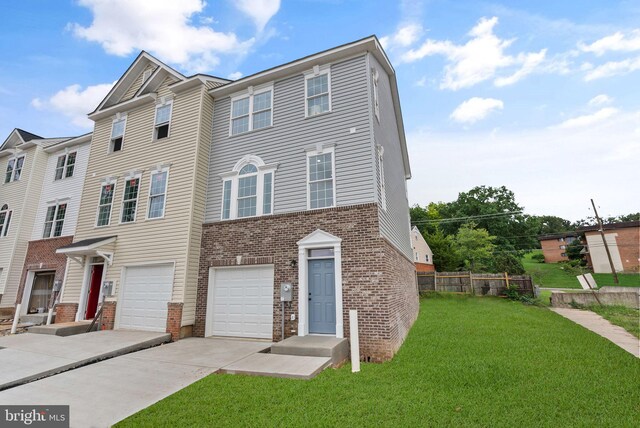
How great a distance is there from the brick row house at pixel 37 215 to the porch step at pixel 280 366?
42.4 feet

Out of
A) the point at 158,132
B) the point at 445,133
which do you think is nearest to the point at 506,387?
the point at 158,132

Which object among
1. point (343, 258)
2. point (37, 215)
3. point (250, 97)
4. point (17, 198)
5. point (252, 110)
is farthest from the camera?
point (17, 198)

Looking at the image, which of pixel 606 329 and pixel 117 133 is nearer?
pixel 606 329

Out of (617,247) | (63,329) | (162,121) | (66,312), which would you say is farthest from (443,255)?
(63,329)

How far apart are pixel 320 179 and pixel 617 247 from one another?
39.9 meters

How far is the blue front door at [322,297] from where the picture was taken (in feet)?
25.5

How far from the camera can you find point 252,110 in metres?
10.7

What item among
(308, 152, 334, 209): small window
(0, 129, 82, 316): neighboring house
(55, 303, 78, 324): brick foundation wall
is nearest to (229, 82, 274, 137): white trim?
(308, 152, 334, 209): small window

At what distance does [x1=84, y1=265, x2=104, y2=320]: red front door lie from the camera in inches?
445

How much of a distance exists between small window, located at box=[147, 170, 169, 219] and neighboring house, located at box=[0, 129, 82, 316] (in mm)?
9884

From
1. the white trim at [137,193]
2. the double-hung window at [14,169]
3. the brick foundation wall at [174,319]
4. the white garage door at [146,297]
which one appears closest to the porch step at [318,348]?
the brick foundation wall at [174,319]

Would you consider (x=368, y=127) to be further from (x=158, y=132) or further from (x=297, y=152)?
(x=158, y=132)

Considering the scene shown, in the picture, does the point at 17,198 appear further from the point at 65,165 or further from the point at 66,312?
the point at 66,312

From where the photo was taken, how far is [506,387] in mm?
4812
